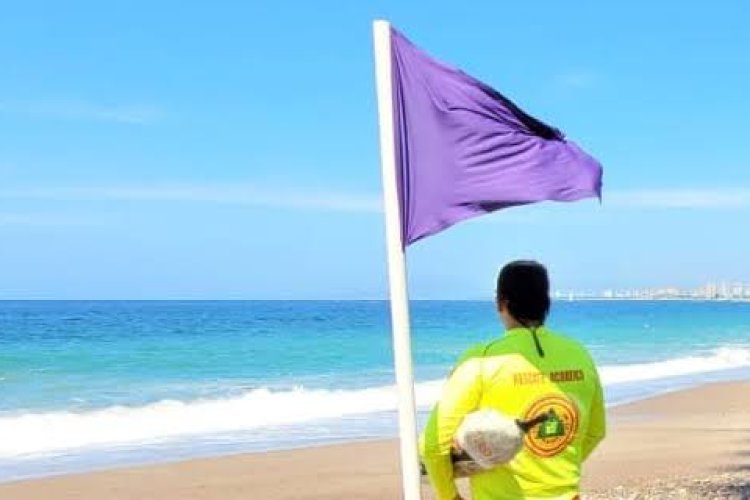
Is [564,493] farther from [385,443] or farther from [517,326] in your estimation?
[385,443]

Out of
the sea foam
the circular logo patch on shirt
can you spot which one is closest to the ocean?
the sea foam

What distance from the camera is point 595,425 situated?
10.3 feet

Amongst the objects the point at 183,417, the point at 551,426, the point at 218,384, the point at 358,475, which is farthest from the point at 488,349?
the point at 218,384

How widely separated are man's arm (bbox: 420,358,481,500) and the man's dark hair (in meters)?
0.22

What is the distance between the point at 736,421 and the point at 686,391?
6530mm

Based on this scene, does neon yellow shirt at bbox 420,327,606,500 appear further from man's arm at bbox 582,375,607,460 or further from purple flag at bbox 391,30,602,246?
purple flag at bbox 391,30,602,246

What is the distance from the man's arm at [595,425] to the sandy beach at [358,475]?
600cm

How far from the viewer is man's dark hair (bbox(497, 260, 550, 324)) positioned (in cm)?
300

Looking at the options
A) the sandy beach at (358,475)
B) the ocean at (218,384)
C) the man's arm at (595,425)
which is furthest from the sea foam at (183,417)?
the man's arm at (595,425)

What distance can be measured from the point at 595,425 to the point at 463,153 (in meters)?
0.88

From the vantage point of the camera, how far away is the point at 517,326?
2998mm

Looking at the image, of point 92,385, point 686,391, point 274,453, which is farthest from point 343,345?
point 274,453

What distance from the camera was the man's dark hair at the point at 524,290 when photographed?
9.83 feet

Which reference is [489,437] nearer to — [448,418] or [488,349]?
[448,418]
